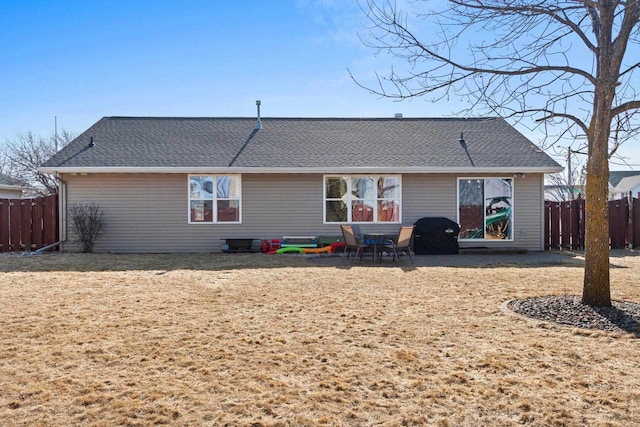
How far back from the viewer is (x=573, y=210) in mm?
13773

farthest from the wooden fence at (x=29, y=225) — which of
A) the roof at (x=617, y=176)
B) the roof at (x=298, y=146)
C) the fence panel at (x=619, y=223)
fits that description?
the roof at (x=617, y=176)

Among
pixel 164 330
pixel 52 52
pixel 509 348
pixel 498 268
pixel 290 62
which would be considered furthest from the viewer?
pixel 52 52

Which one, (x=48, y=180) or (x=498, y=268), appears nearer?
(x=498, y=268)

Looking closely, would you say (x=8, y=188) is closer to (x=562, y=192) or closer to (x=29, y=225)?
(x=29, y=225)

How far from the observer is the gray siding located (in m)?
12.7

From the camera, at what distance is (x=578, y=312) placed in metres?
5.17

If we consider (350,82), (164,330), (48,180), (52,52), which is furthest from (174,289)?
(48,180)

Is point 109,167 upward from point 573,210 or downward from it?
upward

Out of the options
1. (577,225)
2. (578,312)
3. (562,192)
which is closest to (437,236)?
(577,225)

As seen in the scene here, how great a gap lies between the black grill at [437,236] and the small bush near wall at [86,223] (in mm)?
8750

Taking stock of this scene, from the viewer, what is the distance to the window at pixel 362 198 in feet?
42.7

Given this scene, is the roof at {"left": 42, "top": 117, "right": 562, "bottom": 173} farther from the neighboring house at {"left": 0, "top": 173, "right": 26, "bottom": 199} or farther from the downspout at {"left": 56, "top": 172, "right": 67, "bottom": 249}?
the neighboring house at {"left": 0, "top": 173, "right": 26, "bottom": 199}

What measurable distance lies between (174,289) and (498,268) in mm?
6377

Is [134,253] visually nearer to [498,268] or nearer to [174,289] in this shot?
[174,289]
